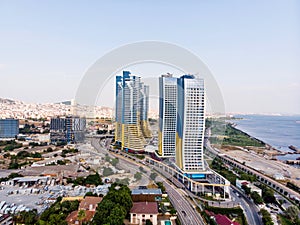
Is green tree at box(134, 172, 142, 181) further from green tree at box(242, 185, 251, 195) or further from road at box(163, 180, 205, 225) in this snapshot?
green tree at box(242, 185, 251, 195)

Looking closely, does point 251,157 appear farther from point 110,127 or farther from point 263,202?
point 110,127

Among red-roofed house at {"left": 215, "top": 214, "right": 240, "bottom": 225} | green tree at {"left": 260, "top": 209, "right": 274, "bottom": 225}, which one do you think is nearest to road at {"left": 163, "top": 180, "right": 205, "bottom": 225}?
red-roofed house at {"left": 215, "top": 214, "right": 240, "bottom": 225}

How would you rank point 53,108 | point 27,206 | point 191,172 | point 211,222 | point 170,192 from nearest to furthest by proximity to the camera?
point 211,222 < point 27,206 < point 170,192 < point 191,172 < point 53,108

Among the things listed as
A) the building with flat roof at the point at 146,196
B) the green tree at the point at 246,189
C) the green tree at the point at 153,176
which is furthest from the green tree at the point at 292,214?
the green tree at the point at 153,176

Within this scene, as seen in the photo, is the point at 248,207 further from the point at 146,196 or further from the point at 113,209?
the point at 113,209

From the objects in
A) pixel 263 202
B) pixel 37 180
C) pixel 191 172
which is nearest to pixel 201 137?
pixel 191 172

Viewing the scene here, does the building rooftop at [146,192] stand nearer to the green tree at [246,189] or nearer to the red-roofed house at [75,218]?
the red-roofed house at [75,218]
